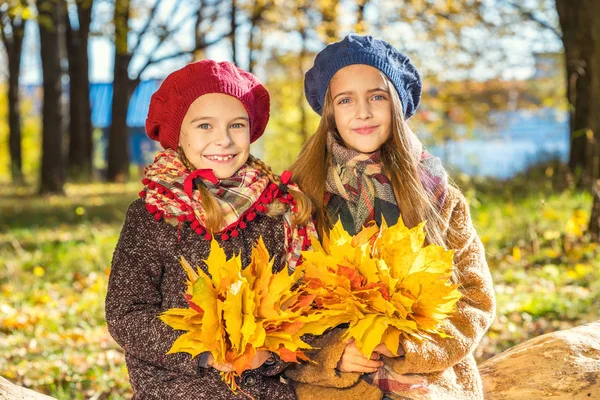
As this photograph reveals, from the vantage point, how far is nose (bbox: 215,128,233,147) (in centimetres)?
279

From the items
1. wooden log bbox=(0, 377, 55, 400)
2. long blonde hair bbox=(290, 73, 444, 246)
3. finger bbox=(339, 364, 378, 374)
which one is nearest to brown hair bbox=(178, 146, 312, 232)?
long blonde hair bbox=(290, 73, 444, 246)

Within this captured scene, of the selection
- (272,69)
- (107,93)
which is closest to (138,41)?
(272,69)

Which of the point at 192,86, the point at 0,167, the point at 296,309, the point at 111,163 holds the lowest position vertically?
the point at 0,167

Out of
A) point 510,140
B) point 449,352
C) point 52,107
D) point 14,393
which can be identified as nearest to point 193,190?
point 14,393

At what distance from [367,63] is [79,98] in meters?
17.0

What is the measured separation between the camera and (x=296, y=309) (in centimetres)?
243

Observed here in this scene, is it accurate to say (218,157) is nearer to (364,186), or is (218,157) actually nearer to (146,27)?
(364,186)

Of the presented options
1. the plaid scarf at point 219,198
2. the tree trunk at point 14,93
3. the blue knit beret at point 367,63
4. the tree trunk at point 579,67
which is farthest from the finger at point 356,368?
the tree trunk at point 14,93

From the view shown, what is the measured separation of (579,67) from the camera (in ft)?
27.7

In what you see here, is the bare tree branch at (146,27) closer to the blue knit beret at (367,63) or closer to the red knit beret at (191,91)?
the blue knit beret at (367,63)

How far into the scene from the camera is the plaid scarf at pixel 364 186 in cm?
299

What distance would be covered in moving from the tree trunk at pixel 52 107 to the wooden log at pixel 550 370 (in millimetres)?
11209

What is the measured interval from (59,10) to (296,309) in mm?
12018

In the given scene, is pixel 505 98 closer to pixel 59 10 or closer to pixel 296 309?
pixel 59 10
